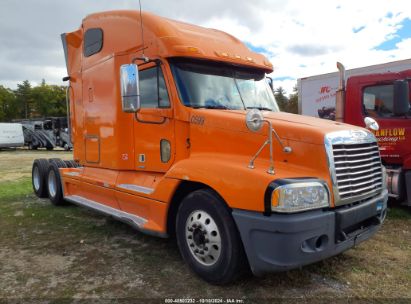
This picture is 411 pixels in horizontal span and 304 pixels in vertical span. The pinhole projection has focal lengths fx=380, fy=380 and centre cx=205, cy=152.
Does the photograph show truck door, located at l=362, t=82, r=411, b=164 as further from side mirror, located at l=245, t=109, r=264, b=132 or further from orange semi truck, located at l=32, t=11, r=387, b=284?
side mirror, located at l=245, t=109, r=264, b=132

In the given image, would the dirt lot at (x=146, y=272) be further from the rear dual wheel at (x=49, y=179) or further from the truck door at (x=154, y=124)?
the rear dual wheel at (x=49, y=179)

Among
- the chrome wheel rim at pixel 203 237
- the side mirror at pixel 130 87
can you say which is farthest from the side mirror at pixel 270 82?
the chrome wheel rim at pixel 203 237

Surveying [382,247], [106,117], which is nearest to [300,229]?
[382,247]

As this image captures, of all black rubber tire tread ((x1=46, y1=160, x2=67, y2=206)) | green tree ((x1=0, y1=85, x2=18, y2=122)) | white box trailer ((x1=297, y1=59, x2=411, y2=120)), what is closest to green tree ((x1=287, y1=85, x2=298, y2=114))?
white box trailer ((x1=297, y1=59, x2=411, y2=120))

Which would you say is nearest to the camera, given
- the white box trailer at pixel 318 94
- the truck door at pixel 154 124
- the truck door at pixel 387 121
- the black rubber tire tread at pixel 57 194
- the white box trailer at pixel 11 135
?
the truck door at pixel 154 124

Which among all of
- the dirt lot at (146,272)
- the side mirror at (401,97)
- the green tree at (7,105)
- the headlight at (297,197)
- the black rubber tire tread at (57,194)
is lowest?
the dirt lot at (146,272)

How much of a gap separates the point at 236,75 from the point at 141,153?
174cm

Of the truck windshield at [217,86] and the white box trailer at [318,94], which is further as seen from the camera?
the white box trailer at [318,94]

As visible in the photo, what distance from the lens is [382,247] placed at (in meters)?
5.15

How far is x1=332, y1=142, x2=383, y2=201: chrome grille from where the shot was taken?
380cm

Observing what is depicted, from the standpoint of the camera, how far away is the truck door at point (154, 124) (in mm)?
4910

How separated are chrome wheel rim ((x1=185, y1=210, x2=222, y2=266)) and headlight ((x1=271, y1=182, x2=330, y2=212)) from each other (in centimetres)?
81

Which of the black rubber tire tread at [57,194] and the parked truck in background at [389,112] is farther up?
the parked truck in background at [389,112]

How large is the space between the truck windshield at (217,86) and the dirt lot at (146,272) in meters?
2.04
